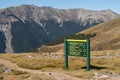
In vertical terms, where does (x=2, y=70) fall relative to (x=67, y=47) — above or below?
below

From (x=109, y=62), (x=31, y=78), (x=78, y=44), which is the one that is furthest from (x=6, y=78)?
(x=109, y=62)

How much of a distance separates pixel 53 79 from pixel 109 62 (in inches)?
1396

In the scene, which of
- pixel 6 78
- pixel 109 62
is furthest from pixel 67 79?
pixel 109 62

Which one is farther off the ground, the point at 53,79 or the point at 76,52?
the point at 76,52

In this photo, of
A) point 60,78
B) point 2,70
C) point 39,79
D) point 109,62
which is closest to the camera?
point 39,79

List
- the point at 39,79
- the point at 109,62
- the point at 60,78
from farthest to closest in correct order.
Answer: the point at 109,62
the point at 60,78
the point at 39,79

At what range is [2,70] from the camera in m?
64.7

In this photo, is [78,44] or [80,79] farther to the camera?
[78,44]

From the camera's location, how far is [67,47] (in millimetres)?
68125

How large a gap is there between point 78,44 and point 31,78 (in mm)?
17908

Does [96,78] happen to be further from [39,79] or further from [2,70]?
[2,70]

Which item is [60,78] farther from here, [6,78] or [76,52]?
[76,52]

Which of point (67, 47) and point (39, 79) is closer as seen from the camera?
point (39, 79)

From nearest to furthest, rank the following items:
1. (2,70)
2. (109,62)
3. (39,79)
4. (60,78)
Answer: (39,79)
(60,78)
(2,70)
(109,62)
